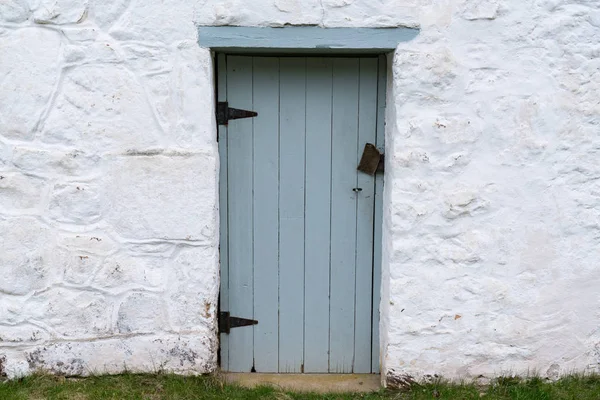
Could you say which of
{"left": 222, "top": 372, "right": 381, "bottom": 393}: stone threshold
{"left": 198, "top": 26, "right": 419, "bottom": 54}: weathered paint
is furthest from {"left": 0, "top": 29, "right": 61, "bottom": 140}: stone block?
{"left": 222, "top": 372, "right": 381, "bottom": 393}: stone threshold

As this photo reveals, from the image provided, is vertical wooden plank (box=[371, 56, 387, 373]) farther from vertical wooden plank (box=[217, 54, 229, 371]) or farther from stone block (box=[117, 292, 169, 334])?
stone block (box=[117, 292, 169, 334])

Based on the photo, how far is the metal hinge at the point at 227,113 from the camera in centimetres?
352

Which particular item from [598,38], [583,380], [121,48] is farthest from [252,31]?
[583,380]

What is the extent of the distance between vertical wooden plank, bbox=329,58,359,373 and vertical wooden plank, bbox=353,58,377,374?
3 cm

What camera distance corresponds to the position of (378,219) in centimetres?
365

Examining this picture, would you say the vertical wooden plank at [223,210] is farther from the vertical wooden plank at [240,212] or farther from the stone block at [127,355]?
the stone block at [127,355]

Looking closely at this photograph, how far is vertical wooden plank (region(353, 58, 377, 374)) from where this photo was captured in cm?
353

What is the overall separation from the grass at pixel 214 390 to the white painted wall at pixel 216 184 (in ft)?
0.25

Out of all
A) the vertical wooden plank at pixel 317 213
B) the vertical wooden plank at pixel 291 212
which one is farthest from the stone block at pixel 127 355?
the vertical wooden plank at pixel 317 213

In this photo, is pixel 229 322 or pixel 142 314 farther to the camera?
pixel 229 322

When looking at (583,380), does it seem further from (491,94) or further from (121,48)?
(121,48)

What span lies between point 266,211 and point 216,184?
0.38 m

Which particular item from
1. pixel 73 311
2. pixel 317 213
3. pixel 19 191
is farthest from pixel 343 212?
pixel 19 191

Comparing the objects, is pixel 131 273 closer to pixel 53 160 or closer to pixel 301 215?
pixel 53 160
